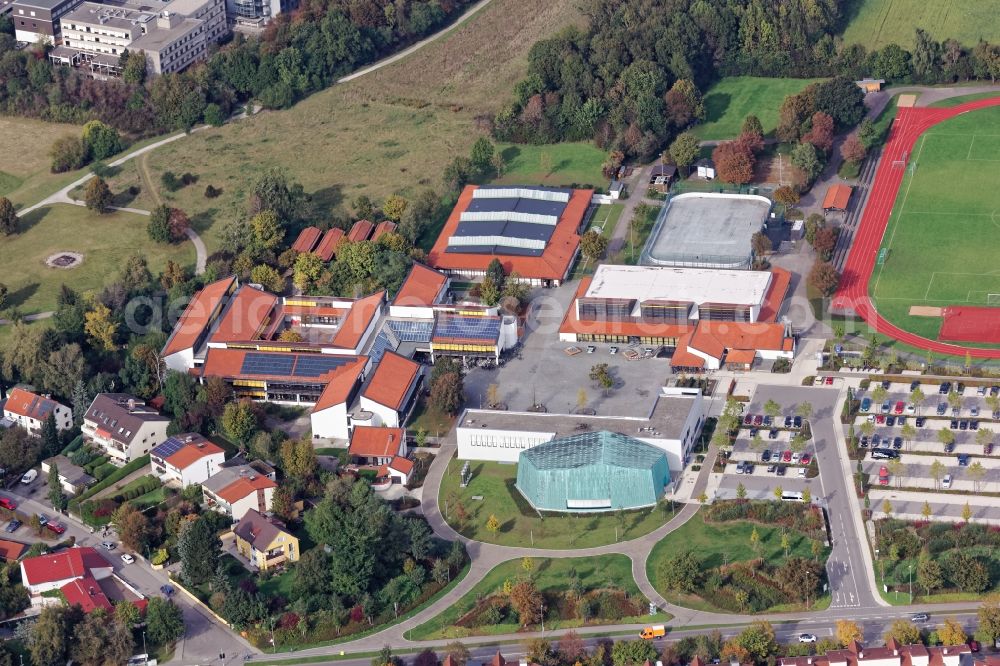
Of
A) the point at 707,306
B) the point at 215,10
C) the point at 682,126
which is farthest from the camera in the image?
the point at 215,10

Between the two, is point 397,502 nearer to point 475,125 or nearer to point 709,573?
point 709,573

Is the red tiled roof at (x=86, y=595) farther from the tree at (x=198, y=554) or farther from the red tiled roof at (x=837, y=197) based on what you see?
Answer: the red tiled roof at (x=837, y=197)

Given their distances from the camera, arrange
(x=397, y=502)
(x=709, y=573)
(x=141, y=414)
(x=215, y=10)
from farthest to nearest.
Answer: (x=215, y=10)
(x=141, y=414)
(x=397, y=502)
(x=709, y=573)

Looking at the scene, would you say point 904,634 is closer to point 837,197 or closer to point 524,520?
point 524,520

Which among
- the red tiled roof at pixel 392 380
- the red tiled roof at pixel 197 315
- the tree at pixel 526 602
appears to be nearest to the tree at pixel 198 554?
the red tiled roof at pixel 392 380

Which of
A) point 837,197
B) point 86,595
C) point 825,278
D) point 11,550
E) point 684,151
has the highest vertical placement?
point 825,278

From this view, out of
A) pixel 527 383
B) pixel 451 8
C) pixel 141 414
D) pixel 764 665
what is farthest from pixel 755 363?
pixel 451 8

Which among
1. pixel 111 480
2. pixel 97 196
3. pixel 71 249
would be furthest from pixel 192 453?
pixel 97 196
